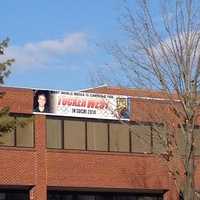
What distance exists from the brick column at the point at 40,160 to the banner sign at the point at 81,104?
646mm

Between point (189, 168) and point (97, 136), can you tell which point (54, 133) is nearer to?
point (97, 136)

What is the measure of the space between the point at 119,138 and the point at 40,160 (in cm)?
563

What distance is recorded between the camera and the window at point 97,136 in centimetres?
4262

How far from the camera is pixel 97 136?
1693 inches

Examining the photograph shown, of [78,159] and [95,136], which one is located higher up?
[95,136]

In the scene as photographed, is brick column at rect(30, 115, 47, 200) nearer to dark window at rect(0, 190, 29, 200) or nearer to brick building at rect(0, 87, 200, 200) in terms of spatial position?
brick building at rect(0, 87, 200, 200)

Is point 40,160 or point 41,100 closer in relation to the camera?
point 40,160

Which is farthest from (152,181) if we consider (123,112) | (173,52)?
(173,52)

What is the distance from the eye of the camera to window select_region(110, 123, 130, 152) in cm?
4359

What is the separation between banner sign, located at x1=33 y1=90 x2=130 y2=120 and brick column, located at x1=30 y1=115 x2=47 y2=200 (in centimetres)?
65

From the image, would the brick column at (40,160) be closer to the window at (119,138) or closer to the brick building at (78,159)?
the brick building at (78,159)

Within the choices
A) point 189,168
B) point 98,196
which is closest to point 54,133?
point 98,196

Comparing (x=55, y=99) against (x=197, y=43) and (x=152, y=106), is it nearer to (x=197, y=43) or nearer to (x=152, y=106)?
(x=152, y=106)

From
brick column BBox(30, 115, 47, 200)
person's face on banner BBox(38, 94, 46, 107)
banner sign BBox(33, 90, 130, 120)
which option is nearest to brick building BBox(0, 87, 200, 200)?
brick column BBox(30, 115, 47, 200)
